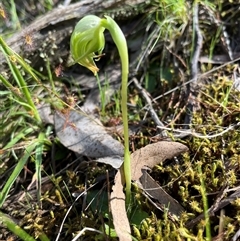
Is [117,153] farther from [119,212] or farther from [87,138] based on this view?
[119,212]

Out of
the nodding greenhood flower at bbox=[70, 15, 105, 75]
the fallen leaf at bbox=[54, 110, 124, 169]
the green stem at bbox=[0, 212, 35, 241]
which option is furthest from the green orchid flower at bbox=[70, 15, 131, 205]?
the green stem at bbox=[0, 212, 35, 241]

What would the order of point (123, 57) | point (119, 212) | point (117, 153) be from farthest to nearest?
point (117, 153), point (119, 212), point (123, 57)

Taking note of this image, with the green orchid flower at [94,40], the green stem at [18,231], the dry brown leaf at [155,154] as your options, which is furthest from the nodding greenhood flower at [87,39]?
the green stem at [18,231]

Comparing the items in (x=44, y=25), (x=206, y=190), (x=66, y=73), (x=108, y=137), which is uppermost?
(x=44, y=25)

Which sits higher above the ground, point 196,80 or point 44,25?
point 44,25

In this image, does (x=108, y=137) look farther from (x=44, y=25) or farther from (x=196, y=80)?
(x=44, y=25)

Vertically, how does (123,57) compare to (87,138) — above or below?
above

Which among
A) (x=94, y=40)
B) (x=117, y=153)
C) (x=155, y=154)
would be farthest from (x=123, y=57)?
(x=117, y=153)

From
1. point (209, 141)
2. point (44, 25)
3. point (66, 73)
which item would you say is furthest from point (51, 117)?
point (209, 141)

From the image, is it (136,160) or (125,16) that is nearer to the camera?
(136,160)
